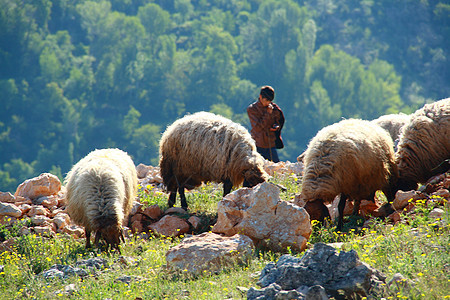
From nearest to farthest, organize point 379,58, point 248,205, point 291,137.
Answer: point 248,205, point 291,137, point 379,58

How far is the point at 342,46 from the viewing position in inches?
3620

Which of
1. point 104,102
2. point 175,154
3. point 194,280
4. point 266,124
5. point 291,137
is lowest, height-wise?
point 194,280

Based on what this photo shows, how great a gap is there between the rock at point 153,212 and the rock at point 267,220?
6.85 feet

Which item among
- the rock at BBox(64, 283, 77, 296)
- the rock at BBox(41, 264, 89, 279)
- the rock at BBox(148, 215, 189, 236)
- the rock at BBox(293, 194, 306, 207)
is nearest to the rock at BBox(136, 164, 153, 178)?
the rock at BBox(148, 215, 189, 236)

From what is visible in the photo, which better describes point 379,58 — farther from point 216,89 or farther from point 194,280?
point 194,280

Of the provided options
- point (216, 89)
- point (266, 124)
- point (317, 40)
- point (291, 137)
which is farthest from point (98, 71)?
point (266, 124)

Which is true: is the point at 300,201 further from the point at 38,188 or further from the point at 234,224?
the point at 38,188

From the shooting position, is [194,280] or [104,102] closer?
[194,280]

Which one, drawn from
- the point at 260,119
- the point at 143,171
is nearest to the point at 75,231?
the point at 143,171

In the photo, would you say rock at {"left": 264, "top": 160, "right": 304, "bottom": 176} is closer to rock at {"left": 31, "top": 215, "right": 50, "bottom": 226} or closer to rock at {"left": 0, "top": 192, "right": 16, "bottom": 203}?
rock at {"left": 31, "top": 215, "right": 50, "bottom": 226}

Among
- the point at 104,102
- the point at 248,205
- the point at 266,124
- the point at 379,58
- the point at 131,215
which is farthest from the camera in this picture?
the point at 379,58

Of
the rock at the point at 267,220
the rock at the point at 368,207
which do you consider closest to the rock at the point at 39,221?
the rock at the point at 267,220

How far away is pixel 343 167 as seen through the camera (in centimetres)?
756

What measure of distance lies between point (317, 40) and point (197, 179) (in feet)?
289
